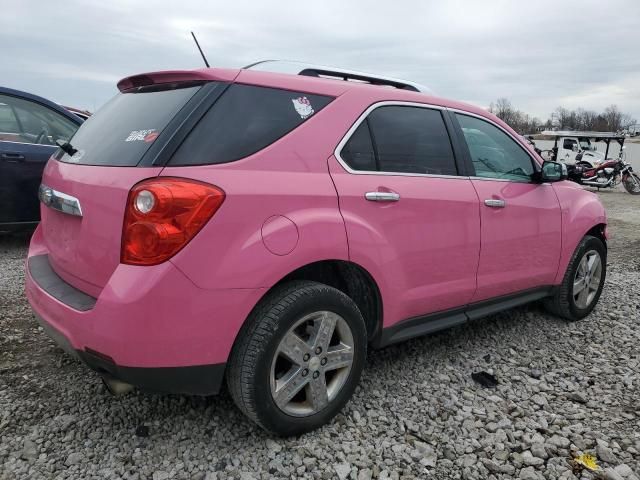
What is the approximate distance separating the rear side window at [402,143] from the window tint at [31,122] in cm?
371

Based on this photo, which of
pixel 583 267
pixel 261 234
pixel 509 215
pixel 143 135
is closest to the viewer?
pixel 261 234

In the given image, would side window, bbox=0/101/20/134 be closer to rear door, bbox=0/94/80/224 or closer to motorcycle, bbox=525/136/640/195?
rear door, bbox=0/94/80/224

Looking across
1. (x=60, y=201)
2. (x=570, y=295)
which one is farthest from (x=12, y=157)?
(x=570, y=295)

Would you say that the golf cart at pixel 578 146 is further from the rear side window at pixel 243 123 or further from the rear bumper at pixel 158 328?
the rear bumper at pixel 158 328

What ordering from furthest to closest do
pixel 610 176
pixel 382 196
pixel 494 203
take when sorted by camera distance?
pixel 610 176, pixel 494 203, pixel 382 196

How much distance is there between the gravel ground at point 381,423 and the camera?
224 centimetres

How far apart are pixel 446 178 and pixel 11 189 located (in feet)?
14.1

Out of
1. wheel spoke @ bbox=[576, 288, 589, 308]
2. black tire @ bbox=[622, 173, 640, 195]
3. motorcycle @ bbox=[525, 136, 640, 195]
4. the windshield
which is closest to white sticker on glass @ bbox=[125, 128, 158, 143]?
wheel spoke @ bbox=[576, 288, 589, 308]

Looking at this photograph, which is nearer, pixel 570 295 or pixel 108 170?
pixel 108 170

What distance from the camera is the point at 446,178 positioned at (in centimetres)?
294

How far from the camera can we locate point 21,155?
514cm

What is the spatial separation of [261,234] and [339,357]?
733 millimetres

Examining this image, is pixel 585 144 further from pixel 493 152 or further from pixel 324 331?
pixel 324 331

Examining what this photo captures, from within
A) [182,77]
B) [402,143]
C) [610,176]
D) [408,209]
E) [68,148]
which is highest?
[182,77]
